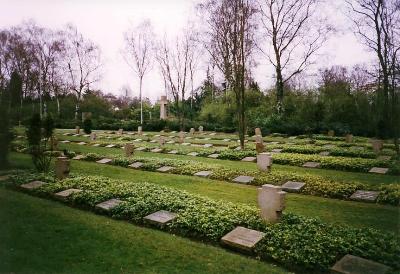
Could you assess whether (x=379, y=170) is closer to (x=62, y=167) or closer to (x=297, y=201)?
(x=297, y=201)

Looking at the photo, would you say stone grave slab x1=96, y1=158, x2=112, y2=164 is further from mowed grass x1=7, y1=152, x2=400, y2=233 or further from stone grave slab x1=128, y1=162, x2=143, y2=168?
mowed grass x1=7, y1=152, x2=400, y2=233

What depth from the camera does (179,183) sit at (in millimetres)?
9641

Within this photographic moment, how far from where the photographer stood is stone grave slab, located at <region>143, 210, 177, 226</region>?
6.16 metres

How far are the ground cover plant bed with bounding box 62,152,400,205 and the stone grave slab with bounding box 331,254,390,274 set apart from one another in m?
3.66

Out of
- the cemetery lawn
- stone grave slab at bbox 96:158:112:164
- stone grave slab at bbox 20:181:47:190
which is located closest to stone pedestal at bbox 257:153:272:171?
the cemetery lawn

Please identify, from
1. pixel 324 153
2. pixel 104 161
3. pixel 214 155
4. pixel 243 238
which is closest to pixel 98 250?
pixel 243 238

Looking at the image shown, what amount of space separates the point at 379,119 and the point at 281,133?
281 inches

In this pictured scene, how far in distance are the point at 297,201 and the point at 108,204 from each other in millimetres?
4231

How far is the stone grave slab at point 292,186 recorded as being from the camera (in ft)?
29.0

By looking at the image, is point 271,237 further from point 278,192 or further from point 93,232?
point 93,232

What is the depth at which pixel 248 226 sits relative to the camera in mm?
5895

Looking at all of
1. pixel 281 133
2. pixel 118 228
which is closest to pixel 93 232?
pixel 118 228

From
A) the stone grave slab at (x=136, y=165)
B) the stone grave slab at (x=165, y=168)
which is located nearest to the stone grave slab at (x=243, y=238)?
the stone grave slab at (x=165, y=168)

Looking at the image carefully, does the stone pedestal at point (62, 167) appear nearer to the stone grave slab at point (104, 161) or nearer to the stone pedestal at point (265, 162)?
the stone grave slab at point (104, 161)
